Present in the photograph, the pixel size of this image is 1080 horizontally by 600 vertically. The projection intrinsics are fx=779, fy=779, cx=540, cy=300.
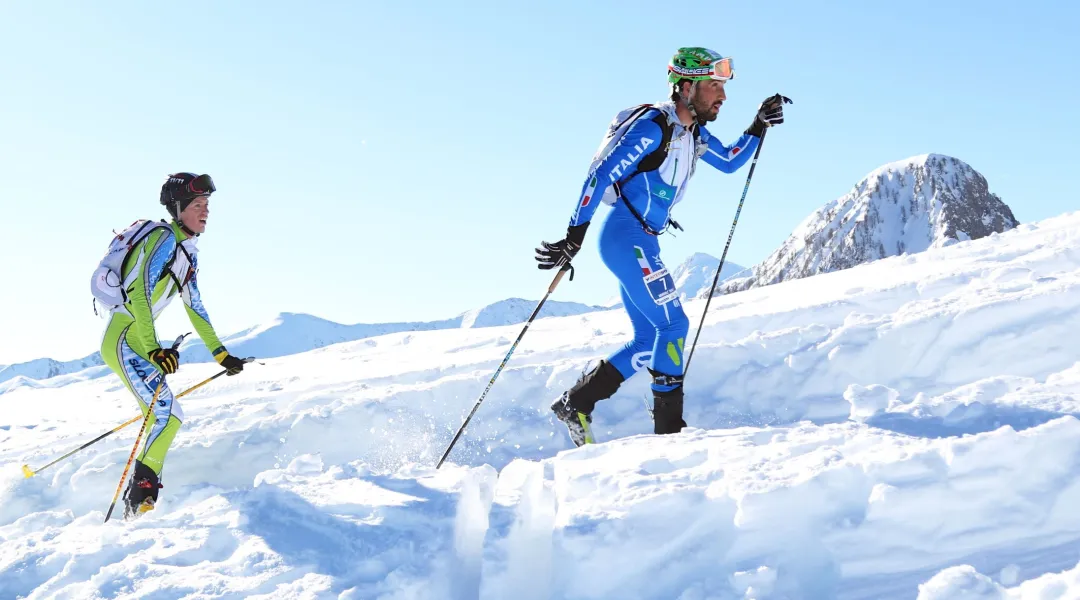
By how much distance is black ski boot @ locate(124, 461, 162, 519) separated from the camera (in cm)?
526

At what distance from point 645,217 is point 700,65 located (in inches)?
42.2

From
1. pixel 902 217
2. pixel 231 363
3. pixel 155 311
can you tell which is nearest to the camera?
pixel 155 311

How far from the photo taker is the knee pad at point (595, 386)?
5441 millimetres

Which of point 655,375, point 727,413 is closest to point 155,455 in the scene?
point 655,375

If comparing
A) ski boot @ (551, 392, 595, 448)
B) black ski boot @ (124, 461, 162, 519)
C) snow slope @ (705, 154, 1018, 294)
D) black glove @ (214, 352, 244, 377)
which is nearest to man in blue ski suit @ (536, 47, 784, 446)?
ski boot @ (551, 392, 595, 448)

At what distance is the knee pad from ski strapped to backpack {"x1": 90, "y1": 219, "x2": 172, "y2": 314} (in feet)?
10.1

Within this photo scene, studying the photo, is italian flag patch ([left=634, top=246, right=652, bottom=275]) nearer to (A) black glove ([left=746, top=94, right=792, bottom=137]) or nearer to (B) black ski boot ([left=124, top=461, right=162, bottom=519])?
(A) black glove ([left=746, top=94, right=792, bottom=137])

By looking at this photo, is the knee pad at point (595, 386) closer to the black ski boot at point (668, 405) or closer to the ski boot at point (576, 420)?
the ski boot at point (576, 420)

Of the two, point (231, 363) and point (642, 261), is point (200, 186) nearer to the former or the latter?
point (231, 363)

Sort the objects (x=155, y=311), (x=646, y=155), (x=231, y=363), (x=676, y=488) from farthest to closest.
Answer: (x=231, y=363), (x=155, y=311), (x=646, y=155), (x=676, y=488)

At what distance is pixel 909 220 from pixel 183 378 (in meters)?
168

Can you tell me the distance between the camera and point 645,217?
17.1 feet

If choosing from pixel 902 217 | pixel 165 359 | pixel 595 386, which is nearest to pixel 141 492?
pixel 165 359

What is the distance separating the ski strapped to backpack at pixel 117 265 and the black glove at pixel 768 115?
4.34m
